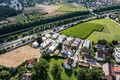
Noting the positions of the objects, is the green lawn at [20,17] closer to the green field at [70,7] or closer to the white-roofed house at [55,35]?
the green field at [70,7]

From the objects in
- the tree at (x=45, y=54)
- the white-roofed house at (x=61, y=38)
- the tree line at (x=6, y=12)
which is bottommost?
the tree at (x=45, y=54)

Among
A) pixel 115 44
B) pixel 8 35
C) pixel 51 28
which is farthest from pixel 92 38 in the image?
pixel 8 35

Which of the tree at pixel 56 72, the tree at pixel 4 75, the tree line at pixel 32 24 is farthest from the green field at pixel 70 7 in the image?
the tree at pixel 4 75

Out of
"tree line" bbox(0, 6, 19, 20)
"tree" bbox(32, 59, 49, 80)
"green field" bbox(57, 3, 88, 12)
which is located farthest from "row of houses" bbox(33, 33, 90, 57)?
"green field" bbox(57, 3, 88, 12)

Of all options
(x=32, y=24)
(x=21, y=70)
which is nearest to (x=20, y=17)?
(x=32, y=24)

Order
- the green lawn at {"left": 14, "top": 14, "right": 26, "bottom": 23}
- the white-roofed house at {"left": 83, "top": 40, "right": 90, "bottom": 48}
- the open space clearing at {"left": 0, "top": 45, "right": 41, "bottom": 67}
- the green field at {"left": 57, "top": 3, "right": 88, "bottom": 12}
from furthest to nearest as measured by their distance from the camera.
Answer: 1. the green field at {"left": 57, "top": 3, "right": 88, "bottom": 12}
2. the green lawn at {"left": 14, "top": 14, "right": 26, "bottom": 23}
3. the white-roofed house at {"left": 83, "top": 40, "right": 90, "bottom": 48}
4. the open space clearing at {"left": 0, "top": 45, "right": 41, "bottom": 67}

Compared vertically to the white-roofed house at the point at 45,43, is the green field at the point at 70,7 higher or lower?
higher

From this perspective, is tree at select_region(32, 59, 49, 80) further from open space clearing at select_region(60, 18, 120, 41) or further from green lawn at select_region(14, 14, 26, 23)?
green lawn at select_region(14, 14, 26, 23)

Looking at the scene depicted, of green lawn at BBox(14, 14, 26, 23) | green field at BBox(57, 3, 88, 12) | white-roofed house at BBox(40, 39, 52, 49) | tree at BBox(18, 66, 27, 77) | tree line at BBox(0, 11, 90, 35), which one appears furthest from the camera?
green field at BBox(57, 3, 88, 12)
